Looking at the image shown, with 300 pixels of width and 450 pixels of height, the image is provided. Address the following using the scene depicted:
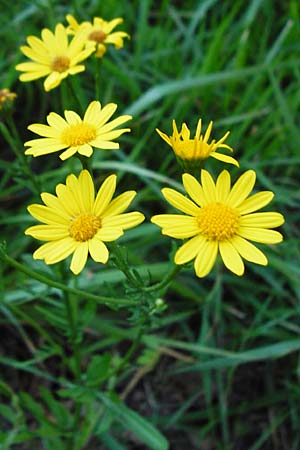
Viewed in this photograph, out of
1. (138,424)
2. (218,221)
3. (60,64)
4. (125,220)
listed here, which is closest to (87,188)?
(125,220)

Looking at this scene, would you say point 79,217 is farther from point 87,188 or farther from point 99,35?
point 99,35

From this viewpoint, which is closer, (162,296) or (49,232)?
(49,232)

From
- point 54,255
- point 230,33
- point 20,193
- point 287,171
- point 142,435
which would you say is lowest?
point 142,435

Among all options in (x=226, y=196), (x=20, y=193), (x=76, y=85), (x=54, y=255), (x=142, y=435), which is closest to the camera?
(x=54, y=255)

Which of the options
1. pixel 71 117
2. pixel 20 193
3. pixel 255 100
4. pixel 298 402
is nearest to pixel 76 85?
pixel 20 193

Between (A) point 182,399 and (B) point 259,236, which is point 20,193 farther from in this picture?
(B) point 259,236

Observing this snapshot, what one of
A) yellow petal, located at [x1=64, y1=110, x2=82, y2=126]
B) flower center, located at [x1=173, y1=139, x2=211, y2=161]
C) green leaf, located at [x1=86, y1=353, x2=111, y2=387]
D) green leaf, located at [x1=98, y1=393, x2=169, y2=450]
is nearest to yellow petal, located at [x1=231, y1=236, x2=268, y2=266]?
flower center, located at [x1=173, y1=139, x2=211, y2=161]
